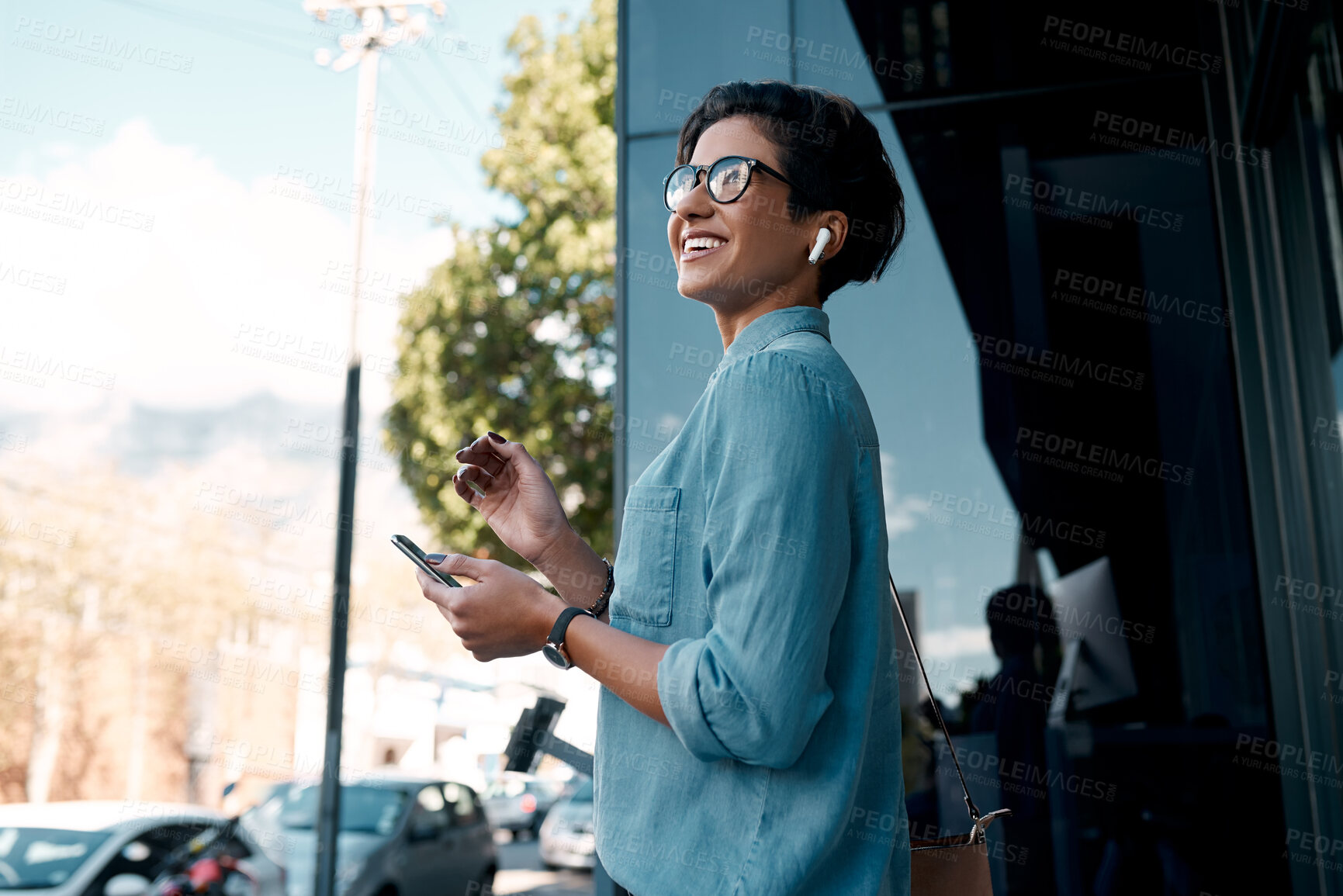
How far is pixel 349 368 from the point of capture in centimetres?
902

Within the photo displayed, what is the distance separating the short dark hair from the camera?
1146 mm

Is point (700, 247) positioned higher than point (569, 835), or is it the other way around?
point (700, 247)

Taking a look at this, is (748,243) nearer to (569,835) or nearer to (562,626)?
(562,626)

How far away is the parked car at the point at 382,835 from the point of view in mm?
8086

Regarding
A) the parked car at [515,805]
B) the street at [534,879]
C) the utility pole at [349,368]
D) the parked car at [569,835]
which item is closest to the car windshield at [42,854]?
the utility pole at [349,368]

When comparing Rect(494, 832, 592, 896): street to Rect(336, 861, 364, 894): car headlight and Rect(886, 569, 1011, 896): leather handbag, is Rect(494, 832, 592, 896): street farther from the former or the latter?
Rect(886, 569, 1011, 896): leather handbag

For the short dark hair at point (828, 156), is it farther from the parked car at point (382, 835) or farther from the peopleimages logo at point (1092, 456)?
the parked car at point (382, 835)

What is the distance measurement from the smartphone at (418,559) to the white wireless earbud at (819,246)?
0.53 meters

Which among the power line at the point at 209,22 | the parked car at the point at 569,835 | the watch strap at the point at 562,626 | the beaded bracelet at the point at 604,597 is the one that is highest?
the power line at the point at 209,22

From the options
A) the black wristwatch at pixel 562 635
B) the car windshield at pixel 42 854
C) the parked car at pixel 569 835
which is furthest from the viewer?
the parked car at pixel 569 835

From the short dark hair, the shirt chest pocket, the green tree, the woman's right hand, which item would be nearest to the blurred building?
the woman's right hand

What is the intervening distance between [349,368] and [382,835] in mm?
4083

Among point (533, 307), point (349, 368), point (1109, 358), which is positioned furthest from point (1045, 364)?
point (533, 307)

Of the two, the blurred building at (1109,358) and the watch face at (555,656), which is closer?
the watch face at (555,656)
